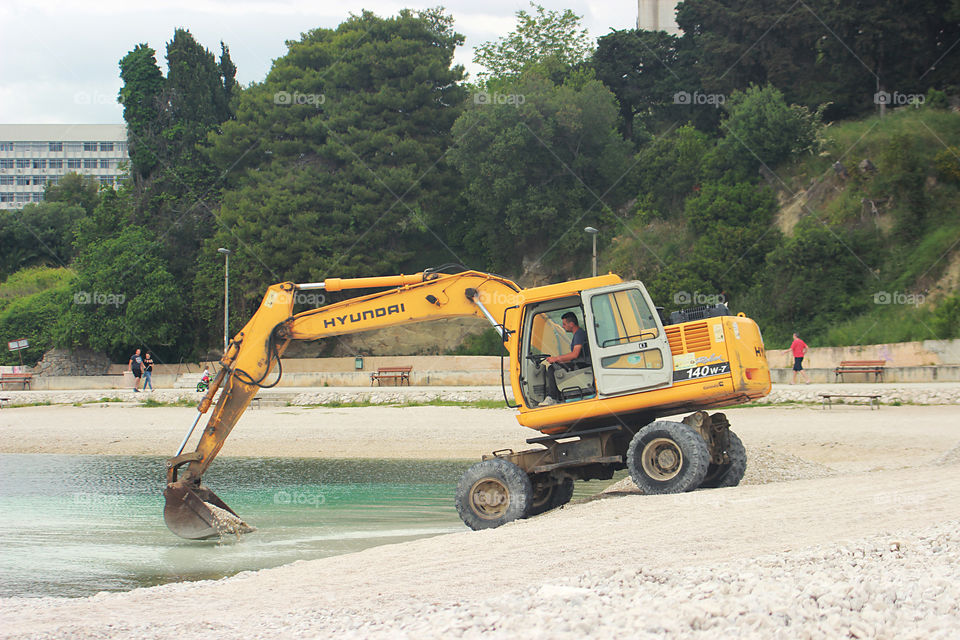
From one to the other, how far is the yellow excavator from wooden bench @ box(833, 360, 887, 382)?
20212mm

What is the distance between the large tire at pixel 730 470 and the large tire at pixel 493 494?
2.58 metres

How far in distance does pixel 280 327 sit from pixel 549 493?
14.2ft

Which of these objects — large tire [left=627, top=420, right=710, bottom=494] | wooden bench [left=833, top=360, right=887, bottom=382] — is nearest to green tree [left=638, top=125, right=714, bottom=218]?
wooden bench [left=833, top=360, right=887, bottom=382]

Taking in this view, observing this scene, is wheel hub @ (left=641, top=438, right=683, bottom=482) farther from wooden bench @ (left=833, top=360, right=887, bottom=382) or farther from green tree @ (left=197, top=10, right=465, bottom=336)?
green tree @ (left=197, top=10, right=465, bottom=336)

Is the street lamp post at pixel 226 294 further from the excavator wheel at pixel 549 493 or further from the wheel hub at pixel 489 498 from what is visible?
the wheel hub at pixel 489 498

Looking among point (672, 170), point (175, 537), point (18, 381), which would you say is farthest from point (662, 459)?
point (18, 381)

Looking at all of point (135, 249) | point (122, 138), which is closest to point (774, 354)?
point (135, 249)

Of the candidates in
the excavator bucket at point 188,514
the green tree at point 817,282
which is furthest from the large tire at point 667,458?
the green tree at point 817,282

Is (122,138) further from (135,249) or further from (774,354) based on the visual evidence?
(774,354)

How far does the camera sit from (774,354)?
34.7 meters

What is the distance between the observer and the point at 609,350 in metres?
10.9

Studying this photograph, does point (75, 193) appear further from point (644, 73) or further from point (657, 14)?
point (644, 73)

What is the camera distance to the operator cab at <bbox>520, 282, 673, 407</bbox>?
35.5ft

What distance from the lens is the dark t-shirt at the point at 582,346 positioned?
439 inches
